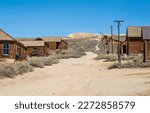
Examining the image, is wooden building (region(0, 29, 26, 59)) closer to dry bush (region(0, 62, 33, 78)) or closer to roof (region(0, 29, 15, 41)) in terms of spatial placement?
roof (region(0, 29, 15, 41))

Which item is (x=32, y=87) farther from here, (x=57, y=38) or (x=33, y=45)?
(x=57, y=38)

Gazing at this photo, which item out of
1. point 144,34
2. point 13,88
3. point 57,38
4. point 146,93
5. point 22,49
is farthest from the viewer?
point 57,38

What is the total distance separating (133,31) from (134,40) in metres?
1.26

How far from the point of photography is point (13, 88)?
16359 millimetres

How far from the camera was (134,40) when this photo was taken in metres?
49.0

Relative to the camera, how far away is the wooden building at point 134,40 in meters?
48.7

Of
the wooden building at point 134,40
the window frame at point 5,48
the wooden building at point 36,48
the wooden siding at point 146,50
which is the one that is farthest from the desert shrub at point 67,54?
the wooden siding at point 146,50

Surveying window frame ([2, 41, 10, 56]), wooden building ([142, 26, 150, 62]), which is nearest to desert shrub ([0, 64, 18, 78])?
wooden building ([142, 26, 150, 62])

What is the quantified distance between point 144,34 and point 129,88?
1584 cm

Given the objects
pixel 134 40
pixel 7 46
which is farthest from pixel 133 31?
pixel 7 46

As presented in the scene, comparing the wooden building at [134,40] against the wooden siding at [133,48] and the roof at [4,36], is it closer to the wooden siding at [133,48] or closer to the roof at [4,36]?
the wooden siding at [133,48]

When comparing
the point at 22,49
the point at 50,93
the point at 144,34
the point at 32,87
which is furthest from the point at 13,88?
the point at 22,49

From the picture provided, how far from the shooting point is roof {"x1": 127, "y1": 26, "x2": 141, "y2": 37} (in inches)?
1918

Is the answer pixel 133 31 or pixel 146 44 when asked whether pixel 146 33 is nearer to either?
pixel 146 44
